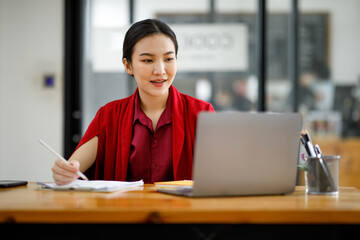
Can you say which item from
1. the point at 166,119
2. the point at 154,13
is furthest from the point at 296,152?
the point at 154,13

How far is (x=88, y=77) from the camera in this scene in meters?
4.05

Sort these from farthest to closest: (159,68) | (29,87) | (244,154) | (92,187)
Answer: (29,87) → (159,68) → (92,187) → (244,154)

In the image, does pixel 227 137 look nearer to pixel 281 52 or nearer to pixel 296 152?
pixel 296 152

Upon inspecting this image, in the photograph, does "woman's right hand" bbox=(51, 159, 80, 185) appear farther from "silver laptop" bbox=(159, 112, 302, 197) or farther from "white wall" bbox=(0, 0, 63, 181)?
"white wall" bbox=(0, 0, 63, 181)

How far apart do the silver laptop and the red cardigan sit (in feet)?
1.91

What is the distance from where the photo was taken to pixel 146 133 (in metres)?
1.83

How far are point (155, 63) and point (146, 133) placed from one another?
291mm

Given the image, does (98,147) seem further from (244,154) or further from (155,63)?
(244,154)

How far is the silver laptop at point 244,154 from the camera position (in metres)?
1.07

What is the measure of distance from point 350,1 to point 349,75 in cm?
68

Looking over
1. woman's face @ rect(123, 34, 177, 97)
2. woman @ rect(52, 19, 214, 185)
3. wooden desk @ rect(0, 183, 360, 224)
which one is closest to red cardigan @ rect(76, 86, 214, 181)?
woman @ rect(52, 19, 214, 185)

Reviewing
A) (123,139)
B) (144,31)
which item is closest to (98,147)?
(123,139)

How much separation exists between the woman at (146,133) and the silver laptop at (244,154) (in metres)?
0.59

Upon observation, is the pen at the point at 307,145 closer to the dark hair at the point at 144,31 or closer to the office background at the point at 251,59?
the dark hair at the point at 144,31
